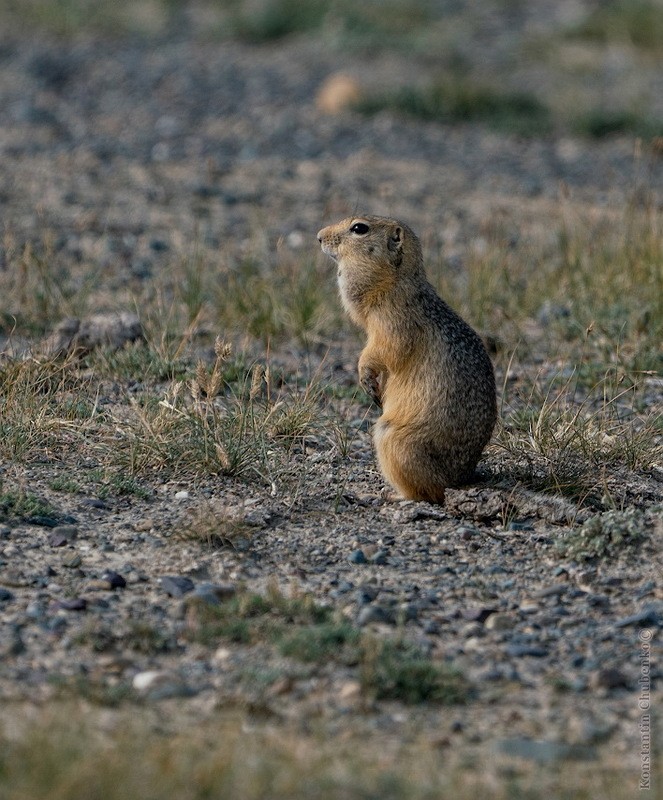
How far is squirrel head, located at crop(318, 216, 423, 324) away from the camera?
5957 millimetres

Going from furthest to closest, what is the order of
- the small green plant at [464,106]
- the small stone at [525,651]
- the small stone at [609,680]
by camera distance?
the small green plant at [464,106], the small stone at [525,651], the small stone at [609,680]

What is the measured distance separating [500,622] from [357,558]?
68 centimetres

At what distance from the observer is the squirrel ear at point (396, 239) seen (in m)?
6.01

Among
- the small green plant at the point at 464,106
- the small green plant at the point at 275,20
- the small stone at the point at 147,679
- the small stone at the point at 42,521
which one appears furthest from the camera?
the small green plant at the point at 275,20

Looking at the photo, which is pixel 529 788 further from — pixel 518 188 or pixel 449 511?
pixel 518 188

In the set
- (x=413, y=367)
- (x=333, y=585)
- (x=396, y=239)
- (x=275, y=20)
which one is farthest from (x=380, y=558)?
(x=275, y=20)

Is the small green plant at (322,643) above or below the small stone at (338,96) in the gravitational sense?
below

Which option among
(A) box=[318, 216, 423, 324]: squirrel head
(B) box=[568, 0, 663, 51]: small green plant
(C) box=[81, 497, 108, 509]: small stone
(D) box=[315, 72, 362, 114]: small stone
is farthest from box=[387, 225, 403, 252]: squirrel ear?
(B) box=[568, 0, 663, 51]: small green plant

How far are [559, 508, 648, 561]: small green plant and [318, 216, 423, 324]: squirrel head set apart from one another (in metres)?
1.38

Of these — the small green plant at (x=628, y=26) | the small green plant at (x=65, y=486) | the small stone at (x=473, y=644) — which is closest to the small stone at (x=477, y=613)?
the small stone at (x=473, y=644)

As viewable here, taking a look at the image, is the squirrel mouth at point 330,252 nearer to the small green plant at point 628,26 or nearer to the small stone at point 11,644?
the small stone at point 11,644

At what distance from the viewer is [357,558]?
196 inches

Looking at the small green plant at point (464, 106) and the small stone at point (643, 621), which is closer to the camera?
the small stone at point (643, 621)

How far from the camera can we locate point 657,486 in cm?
576
